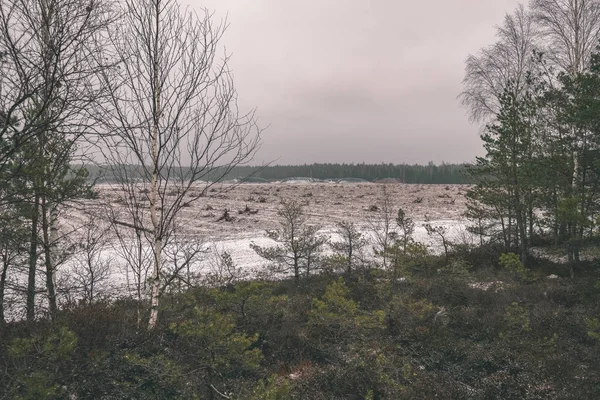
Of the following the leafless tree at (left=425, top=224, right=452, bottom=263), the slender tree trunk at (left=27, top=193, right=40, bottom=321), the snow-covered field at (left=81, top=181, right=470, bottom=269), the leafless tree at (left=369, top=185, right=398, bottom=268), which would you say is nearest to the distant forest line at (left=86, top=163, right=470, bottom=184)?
the snow-covered field at (left=81, top=181, right=470, bottom=269)

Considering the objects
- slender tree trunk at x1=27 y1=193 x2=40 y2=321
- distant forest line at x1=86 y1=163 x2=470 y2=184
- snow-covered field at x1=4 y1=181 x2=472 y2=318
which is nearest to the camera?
slender tree trunk at x1=27 y1=193 x2=40 y2=321

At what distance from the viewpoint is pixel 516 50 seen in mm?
13477

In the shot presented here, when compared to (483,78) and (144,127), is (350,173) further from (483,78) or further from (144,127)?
(144,127)

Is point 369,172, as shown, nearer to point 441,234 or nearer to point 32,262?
point 441,234

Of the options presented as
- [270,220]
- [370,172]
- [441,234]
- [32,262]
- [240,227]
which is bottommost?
[240,227]

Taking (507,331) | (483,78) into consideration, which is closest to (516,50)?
(483,78)

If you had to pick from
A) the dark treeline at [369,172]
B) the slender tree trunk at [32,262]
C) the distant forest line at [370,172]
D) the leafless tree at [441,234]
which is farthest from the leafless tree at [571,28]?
the dark treeline at [369,172]

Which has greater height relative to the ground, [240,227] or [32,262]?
[32,262]

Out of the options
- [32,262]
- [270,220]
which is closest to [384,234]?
[270,220]

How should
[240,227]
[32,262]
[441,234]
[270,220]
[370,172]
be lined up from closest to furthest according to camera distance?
1. [32,262]
2. [441,234]
3. [240,227]
4. [270,220]
5. [370,172]

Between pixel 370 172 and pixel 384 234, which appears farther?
pixel 370 172

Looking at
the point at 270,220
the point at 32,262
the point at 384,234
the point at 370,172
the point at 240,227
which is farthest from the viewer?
the point at 370,172

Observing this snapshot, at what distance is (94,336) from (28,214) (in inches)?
120

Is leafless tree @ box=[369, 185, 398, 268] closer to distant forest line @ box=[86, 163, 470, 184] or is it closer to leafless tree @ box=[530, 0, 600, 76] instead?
leafless tree @ box=[530, 0, 600, 76]
